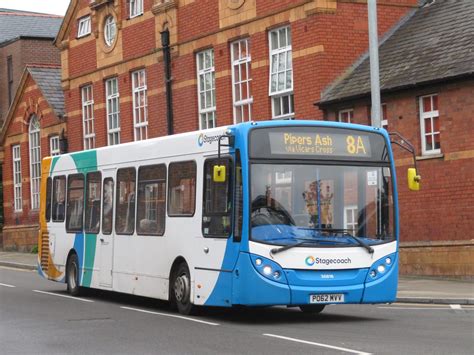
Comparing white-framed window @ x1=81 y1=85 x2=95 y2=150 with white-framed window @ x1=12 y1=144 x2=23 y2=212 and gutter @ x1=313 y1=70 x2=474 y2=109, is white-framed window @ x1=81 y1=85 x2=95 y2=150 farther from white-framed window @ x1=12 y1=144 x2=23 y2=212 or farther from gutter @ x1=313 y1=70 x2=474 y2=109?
gutter @ x1=313 y1=70 x2=474 y2=109

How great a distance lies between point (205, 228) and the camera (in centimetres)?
1616

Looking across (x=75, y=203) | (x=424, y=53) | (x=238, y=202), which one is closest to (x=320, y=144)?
(x=238, y=202)

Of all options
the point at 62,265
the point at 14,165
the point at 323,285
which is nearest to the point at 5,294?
the point at 62,265

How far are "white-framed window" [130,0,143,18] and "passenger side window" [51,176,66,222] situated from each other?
53.3 ft

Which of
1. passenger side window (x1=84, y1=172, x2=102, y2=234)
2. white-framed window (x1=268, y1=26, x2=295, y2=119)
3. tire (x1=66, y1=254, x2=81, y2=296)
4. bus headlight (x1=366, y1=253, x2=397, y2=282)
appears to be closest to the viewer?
bus headlight (x1=366, y1=253, x2=397, y2=282)

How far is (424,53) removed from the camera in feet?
89.5

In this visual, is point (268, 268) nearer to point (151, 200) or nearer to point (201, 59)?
point (151, 200)

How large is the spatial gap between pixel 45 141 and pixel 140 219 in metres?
27.9

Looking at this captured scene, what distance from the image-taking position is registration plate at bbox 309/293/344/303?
1512cm

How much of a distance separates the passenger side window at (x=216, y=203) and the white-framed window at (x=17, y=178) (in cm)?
3405

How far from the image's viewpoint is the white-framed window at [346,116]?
2848cm

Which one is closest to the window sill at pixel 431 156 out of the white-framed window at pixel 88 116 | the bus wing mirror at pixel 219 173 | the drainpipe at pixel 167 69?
the drainpipe at pixel 167 69

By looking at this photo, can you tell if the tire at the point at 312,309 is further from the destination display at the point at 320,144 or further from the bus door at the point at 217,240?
the destination display at the point at 320,144

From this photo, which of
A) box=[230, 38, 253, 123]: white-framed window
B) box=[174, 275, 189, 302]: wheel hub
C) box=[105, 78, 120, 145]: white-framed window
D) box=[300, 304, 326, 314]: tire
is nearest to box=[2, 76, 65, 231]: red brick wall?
box=[105, 78, 120, 145]: white-framed window
